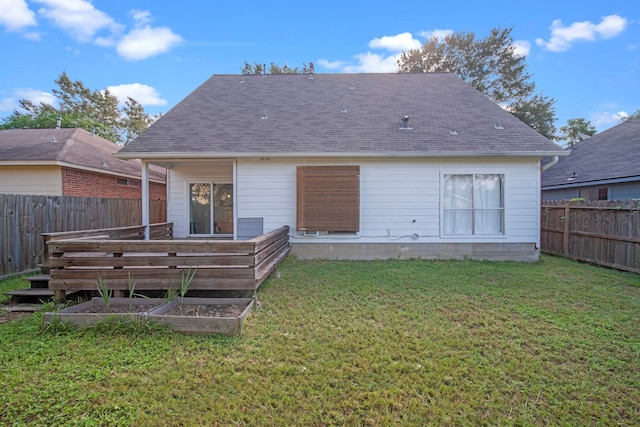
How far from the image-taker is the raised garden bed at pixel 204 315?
350cm

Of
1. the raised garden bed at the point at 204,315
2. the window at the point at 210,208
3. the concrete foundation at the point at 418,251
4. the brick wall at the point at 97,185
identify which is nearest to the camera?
the raised garden bed at the point at 204,315

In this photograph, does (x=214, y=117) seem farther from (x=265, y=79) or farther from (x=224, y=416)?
(x=224, y=416)

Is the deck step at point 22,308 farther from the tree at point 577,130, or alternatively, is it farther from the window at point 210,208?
the tree at point 577,130

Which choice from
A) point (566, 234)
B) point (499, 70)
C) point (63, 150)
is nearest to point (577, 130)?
point (499, 70)

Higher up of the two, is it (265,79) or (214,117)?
(265,79)

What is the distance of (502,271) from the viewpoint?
265 inches

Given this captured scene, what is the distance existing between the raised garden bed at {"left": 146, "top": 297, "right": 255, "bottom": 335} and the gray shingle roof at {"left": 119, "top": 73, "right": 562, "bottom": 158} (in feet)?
14.2

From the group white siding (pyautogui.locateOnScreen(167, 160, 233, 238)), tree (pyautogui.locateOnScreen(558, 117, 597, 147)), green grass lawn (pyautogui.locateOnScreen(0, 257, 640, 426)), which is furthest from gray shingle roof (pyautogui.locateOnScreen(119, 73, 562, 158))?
tree (pyautogui.locateOnScreen(558, 117, 597, 147))

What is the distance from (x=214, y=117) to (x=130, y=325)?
722 cm

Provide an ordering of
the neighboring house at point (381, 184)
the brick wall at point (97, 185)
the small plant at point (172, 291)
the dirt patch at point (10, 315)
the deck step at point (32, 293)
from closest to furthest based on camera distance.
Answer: the dirt patch at point (10, 315) < the small plant at point (172, 291) < the deck step at point (32, 293) < the neighboring house at point (381, 184) < the brick wall at point (97, 185)

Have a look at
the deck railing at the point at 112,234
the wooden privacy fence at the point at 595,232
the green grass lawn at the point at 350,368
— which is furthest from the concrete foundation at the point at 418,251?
the deck railing at the point at 112,234

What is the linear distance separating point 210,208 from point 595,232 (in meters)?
10.3

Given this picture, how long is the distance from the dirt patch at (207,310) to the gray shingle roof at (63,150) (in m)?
8.49

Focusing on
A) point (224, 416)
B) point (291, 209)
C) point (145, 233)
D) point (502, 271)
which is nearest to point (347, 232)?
point (291, 209)
